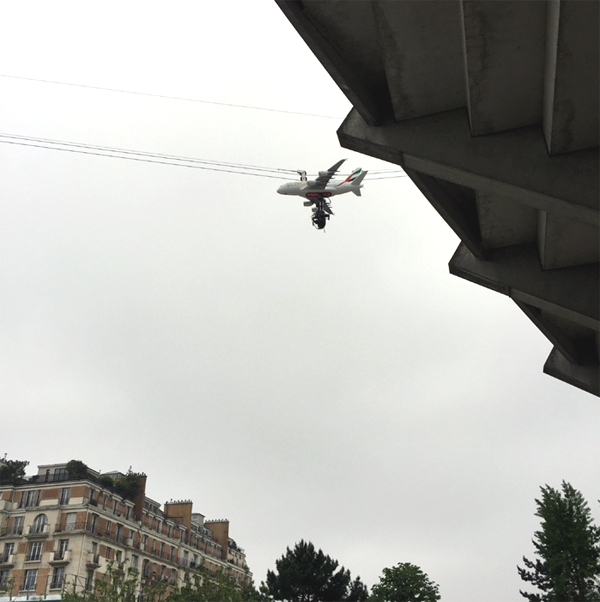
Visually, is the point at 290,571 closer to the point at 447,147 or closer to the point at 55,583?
the point at 55,583

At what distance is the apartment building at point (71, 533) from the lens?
59812 millimetres

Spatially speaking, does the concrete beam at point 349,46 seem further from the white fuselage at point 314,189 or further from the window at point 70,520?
the window at point 70,520

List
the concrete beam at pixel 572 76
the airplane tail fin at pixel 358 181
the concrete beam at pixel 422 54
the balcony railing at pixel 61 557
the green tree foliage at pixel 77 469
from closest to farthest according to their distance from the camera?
the concrete beam at pixel 572 76, the concrete beam at pixel 422 54, the airplane tail fin at pixel 358 181, the balcony railing at pixel 61 557, the green tree foliage at pixel 77 469

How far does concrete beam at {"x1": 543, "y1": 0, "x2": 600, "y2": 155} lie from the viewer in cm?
585

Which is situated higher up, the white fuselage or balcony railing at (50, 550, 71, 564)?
the white fuselage

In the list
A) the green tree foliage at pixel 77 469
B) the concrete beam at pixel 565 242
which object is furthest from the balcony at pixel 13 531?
the concrete beam at pixel 565 242

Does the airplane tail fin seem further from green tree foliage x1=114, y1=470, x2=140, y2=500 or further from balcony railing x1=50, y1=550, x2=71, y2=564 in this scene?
green tree foliage x1=114, y1=470, x2=140, y2=500

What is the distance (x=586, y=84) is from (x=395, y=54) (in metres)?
2.03

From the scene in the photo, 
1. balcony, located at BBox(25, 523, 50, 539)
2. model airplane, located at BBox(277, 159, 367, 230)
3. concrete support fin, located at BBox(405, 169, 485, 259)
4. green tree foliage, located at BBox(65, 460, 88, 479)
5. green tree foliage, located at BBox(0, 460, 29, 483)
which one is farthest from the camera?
green tree foliage, located at BBox(0, 460, 29, 483)

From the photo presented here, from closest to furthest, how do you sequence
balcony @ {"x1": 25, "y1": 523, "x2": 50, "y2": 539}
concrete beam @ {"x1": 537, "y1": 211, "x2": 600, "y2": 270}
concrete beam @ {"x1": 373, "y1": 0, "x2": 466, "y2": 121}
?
concrete beam @ {"x1": 373, "y1": 0, "x2": 466, "y2": 121} < concrete beam @ {"x1": 537, "y1": 211, "x2": 600, "y2": 270} < balcony @ {"x1": 25, "y1": 523, "x2": 50, "y2": 539}

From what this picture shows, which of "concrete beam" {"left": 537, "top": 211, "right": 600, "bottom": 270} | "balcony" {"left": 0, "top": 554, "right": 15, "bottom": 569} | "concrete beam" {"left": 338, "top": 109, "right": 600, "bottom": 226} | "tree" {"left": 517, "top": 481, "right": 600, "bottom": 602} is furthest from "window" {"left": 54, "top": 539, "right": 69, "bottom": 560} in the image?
"concrete beam" {"left": 338, "top": 109, "right": 600, "bottom": 226}

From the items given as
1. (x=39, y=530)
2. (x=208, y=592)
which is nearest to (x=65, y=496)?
(x=39, y=530)

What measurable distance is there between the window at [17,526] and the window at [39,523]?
1.39 metres

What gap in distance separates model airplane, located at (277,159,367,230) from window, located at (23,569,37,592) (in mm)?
46286
